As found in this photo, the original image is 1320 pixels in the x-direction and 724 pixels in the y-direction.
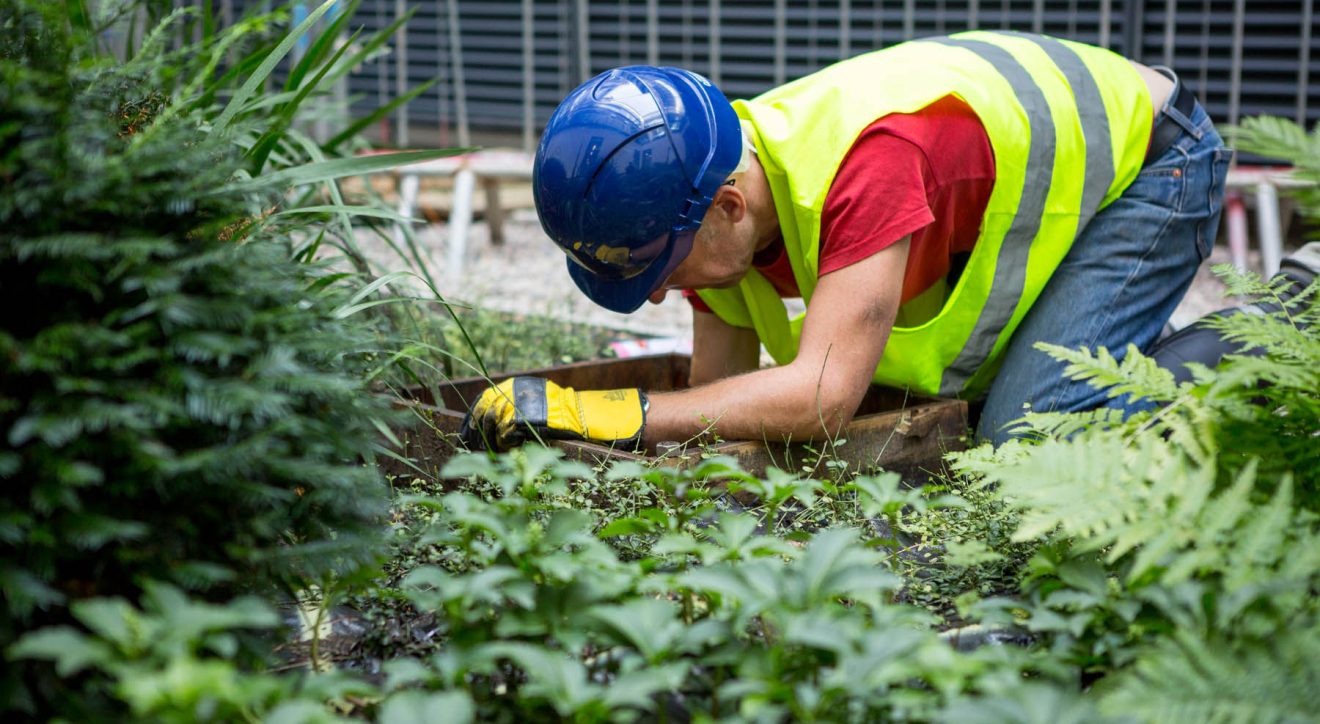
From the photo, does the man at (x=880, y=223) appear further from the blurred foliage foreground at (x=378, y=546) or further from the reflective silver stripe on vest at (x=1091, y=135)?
the blurred foliage foreground at (x=378, y=546)

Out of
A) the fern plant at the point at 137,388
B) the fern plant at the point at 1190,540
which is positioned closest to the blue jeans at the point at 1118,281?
the fern plant at the point at 1190,540

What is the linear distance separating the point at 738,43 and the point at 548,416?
251 inches

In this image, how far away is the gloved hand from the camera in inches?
98.0

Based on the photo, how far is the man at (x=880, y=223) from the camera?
2.47 m

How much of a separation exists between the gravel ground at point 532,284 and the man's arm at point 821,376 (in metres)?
1.67

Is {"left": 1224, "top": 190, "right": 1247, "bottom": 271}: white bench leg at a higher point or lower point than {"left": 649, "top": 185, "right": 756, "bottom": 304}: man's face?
lower

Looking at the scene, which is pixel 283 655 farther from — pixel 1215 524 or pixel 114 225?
pixel 1215 524

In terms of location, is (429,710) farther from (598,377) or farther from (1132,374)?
(598,377)

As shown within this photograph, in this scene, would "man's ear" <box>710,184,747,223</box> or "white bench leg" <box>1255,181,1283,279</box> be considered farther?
"white bench leg" <box>1255,181,1283,279</box>

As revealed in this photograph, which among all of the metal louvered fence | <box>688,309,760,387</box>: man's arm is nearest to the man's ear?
<box>688,309,760,387</box>: man's arm

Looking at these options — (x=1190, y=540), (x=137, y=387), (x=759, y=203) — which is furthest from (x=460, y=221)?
(x=1190, y=540)

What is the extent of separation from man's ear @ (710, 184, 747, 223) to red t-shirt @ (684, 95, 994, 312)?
0.18 meters

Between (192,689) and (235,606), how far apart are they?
0.18 m

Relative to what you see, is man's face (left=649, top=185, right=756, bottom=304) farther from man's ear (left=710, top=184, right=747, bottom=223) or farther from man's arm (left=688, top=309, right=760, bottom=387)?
man's arm (left=688, top=309, right=760, bottom=387)
